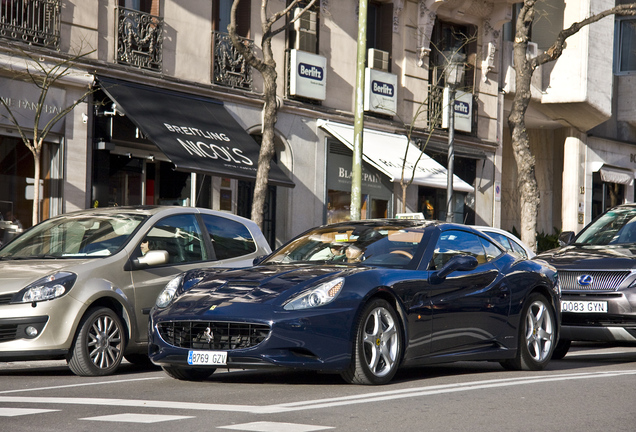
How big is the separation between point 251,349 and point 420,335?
1.56 metres

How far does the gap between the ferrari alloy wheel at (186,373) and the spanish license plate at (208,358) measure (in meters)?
0.67

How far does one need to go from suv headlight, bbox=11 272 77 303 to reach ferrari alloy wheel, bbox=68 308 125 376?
1.12ft

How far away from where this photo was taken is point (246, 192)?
22969 millimetres

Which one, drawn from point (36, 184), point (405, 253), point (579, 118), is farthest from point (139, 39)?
point (579, 118)

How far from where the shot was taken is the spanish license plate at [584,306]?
10977mm

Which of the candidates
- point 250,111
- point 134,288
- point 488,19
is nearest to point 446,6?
point 488,19

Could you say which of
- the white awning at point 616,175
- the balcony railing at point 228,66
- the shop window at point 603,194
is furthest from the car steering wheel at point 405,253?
the white awning at point 616,175

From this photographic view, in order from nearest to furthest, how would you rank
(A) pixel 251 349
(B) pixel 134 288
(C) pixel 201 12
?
1. (A) pixel 251 349
2. (B) pixel 134 288
3. (C) pixel 201 12

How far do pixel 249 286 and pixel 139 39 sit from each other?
12999 mm

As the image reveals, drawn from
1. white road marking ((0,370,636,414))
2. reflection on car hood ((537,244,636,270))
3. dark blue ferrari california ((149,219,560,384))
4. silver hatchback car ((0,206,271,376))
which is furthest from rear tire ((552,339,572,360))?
silver hatchback car ((0,206,271,376))

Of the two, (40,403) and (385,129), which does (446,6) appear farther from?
(40,403)

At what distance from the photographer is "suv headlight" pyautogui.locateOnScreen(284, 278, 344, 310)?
7645mm

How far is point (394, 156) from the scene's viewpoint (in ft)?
81.0

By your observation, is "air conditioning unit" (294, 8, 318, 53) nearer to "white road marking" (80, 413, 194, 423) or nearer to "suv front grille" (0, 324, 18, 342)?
"suv front grille" (0, 324, 18, 342)
